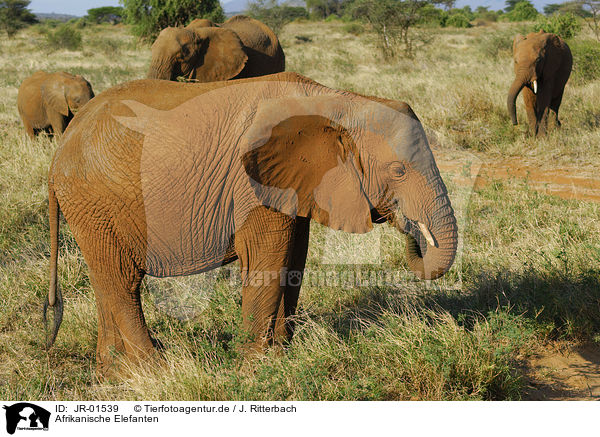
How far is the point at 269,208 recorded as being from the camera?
10.9 feet

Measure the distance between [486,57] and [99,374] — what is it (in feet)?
63.5

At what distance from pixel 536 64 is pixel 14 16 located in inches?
1805

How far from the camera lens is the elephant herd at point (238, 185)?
3219 millimetres

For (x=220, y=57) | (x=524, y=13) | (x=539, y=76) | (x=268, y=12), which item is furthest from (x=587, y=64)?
(x=524, y=13)

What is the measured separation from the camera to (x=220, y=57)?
948cm

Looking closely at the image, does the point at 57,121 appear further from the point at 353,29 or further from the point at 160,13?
the point at 353,29

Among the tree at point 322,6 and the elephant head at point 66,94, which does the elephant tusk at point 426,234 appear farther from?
the tree at point 322,6

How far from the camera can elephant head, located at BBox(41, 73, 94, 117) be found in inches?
392

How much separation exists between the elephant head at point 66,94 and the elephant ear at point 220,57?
2111 millimetres

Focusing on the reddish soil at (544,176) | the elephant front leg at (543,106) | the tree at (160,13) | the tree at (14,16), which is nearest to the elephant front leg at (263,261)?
the reddish soil at (544,176)

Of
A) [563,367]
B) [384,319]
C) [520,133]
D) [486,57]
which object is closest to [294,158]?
[384,319]
